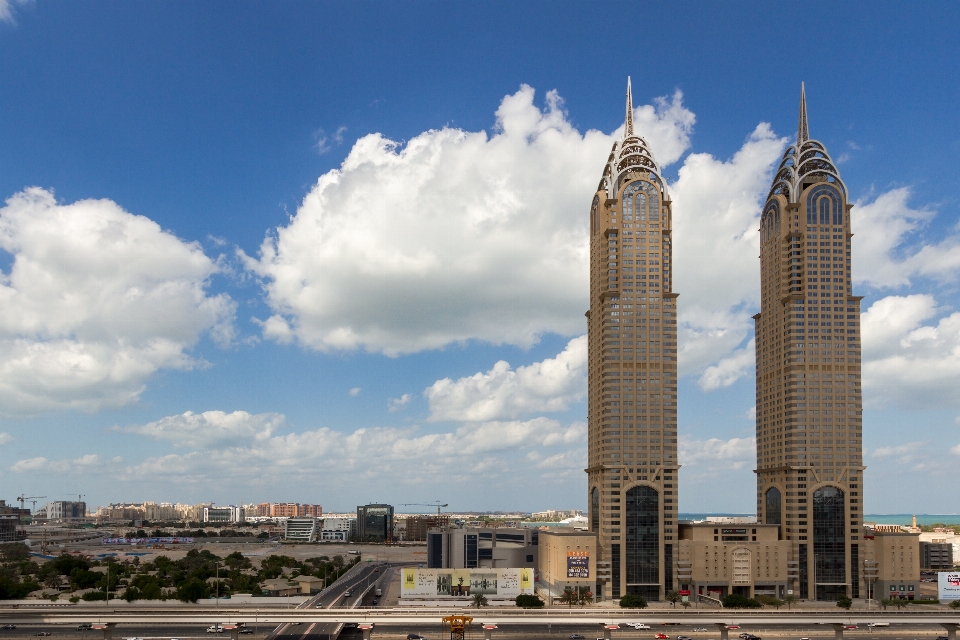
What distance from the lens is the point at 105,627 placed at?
436 ft

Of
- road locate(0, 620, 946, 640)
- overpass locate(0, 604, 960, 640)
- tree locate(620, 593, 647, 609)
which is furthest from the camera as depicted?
tree locate(620, 593, 647, 609)

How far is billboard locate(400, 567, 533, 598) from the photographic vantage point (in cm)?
19400

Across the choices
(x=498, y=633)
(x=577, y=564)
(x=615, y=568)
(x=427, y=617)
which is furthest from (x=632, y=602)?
(x=427, y=617)

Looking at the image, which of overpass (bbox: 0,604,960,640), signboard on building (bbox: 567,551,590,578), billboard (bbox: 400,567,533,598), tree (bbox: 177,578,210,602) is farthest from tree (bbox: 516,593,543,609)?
tree (bbox: 177,578,210,602)

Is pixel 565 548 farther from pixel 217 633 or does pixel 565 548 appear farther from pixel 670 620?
pixel 217 633

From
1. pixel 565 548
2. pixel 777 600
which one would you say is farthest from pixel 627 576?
pixel 777 600

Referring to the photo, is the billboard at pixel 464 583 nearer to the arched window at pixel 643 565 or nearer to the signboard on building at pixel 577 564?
the signboard on building at pixel 577 564

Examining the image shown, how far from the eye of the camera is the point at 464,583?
194375 mm

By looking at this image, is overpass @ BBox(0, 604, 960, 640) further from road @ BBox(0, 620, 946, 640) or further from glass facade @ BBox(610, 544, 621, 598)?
glass facade @ BBox(610, 544, 621, 598)

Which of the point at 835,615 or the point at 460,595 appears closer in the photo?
the point at 835,615

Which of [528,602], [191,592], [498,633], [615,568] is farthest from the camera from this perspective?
[615,568]

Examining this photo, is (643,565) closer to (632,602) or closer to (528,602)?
(632,602)

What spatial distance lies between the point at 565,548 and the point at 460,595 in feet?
80.1

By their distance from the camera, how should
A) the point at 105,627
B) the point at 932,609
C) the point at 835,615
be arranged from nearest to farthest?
the point at 105,627 → the point at 835,615 → the point at 932,609
